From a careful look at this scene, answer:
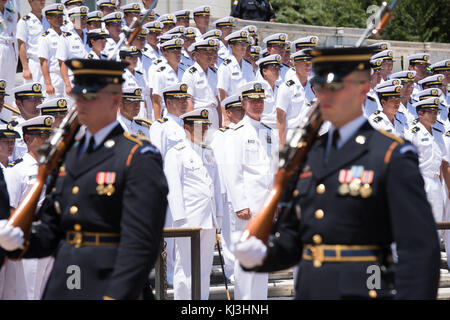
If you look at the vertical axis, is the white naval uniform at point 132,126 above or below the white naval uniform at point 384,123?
above

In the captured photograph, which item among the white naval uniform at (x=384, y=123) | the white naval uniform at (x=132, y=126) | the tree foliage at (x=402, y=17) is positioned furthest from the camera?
the tree foliage at (x=402, y=17)

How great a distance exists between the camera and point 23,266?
6.89 m

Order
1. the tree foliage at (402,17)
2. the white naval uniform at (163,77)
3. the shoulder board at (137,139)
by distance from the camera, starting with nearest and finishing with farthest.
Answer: the shoulder board at (137,139) < the white naval uniform at (163,77) < the tree foliage at (402,17)

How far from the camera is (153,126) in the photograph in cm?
845

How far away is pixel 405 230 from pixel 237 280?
14.1ft

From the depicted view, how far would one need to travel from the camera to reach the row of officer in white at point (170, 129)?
26.9 feet

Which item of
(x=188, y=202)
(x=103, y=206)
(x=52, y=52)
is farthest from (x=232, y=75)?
(x=103, y=206)

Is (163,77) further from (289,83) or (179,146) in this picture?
(179,146)

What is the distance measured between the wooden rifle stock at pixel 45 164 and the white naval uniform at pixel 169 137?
3.97 metres

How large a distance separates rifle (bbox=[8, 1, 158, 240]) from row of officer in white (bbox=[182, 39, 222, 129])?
6.92 m

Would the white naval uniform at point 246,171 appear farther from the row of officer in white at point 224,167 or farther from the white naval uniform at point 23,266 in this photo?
the white naval uniform at point 23,266

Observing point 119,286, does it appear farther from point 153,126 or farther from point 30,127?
point 153,126

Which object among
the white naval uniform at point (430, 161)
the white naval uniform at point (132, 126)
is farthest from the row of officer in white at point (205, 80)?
the white naval uniform at point (430, 161)

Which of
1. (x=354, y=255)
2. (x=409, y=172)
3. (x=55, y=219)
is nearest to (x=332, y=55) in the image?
A: (x=409, y=172)
